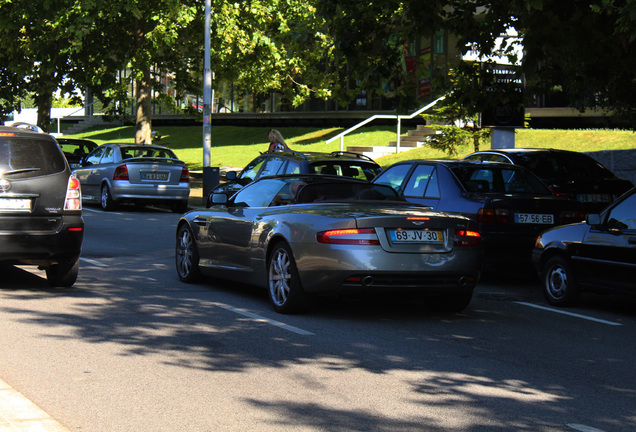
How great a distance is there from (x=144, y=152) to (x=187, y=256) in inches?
505

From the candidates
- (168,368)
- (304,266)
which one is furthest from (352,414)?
(304,266)

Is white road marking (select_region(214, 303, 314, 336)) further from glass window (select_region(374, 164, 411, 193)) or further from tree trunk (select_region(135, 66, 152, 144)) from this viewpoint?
tree trunk (select_region(135, 66, 152, 144))

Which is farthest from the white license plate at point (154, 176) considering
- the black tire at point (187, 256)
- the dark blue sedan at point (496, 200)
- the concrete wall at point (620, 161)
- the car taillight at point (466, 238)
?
A: the car taillight at point (466, 238)

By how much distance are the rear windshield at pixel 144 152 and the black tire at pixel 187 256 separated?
39.9 ft

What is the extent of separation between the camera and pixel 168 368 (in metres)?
6.73

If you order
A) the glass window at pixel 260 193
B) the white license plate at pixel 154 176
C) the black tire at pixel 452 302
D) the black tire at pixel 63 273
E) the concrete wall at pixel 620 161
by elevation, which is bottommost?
the black tire at pixel 452 302

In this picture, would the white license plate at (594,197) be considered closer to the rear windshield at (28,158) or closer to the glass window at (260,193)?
the glass window at (260,193)

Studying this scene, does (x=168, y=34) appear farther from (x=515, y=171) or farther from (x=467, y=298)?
(x=467, y=298)

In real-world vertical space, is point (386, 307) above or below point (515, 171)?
below

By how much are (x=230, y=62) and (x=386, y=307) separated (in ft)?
78.5

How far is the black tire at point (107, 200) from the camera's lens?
23.0 m

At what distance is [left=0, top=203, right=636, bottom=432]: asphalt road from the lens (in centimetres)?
558

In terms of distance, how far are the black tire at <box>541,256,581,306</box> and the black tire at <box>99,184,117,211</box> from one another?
14.4 metres

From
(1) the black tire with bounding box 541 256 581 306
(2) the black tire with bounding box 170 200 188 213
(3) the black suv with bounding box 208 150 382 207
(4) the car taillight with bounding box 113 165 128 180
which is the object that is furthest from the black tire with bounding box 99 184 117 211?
(1) the black tire with bounding box 541 256 581 306
